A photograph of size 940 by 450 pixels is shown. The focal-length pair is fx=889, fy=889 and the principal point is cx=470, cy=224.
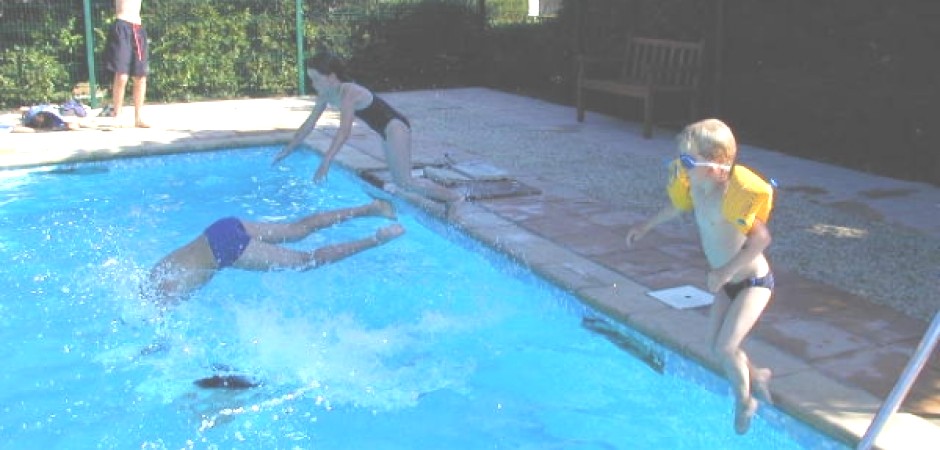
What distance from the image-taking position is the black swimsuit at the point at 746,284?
3.30m

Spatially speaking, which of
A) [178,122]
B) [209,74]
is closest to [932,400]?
[178,122]

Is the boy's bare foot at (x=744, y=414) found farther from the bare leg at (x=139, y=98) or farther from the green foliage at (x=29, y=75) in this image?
the green foliage at (x=29, y=75)

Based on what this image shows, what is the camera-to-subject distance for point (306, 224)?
5.43m

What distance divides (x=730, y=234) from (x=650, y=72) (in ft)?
19.2

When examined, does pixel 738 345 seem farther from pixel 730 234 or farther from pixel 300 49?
pixel 300 49

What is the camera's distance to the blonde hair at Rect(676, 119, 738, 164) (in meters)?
3.14

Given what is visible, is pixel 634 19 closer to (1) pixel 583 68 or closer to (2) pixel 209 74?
(1) pixel 583 68

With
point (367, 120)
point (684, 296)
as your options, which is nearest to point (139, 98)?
point (367, 120)

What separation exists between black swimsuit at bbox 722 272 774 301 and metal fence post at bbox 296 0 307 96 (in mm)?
10253

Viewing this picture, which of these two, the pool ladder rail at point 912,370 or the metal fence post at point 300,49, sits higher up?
the metal fence post at point 300,49

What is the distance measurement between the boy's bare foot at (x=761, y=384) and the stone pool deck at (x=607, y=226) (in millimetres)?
40

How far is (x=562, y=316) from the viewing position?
4.68 meters

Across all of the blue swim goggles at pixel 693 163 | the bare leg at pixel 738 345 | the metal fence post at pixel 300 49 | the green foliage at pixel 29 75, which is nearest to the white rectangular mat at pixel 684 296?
the bare leg at pixel 738 345

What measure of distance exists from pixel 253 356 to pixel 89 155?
4.96 m
